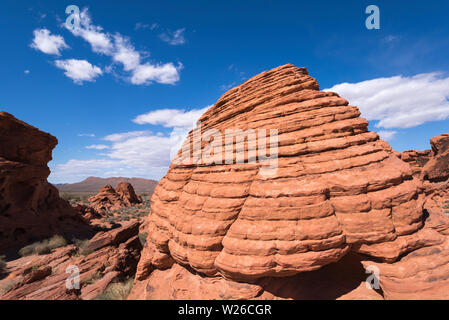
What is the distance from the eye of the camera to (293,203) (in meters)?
4.99

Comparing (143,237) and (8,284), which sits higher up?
(143,237)

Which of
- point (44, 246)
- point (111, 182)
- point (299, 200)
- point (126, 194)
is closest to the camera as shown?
point (299, 200)

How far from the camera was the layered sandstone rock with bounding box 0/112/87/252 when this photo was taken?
14.1 m

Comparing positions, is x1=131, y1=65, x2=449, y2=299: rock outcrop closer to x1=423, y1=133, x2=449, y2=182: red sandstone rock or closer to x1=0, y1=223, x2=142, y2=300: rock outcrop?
x1=0, y1=223, x2=142, y2=300: rock outcrop

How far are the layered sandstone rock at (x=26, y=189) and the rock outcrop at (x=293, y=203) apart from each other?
14661 millimetres

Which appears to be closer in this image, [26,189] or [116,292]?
[116,292]

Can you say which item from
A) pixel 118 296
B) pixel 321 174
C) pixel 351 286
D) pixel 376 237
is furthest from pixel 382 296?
pixel 118 296

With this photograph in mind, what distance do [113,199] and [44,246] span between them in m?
24.3

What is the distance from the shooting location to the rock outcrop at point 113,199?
33266 mm

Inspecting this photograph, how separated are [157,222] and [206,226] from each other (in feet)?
11.0

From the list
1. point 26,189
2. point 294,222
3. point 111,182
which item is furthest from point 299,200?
point 111,182

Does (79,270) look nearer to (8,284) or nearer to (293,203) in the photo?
(8,284)

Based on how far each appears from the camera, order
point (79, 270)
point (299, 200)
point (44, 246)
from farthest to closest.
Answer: point (44, 246) < point (79, 270) < point (299, 200)

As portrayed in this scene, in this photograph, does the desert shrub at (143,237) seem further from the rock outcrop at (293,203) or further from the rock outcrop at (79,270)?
the rock outcrop at (293,203)
